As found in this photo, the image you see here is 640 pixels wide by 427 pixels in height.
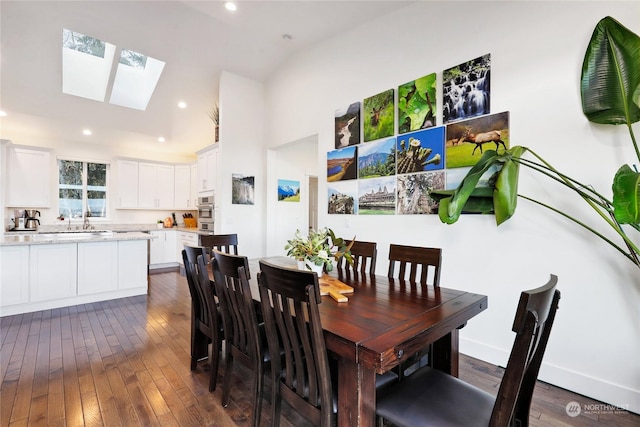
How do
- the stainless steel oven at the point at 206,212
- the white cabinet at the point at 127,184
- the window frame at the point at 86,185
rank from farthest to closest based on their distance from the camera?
the white cabinet at the point at 127,184
the window frame at the point at 86,185
the stainless steel oven at the point at 206,212

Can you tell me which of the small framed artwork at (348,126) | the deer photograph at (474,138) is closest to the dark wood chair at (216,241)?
the small framed artwork at (348,126)

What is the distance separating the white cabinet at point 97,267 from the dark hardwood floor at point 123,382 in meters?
0.65

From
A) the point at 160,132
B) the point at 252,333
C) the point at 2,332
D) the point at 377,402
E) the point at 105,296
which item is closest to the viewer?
the point at 377,402

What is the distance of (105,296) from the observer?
13.8 feet

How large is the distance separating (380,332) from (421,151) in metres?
2.27

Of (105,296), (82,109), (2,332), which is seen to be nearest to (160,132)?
(82,109)

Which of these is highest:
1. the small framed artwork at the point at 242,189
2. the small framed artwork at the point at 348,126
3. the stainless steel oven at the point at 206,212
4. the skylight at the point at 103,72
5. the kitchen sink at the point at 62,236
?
the skylight at the point at 103,72

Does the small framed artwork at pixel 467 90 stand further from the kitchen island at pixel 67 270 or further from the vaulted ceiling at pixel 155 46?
the kitchen island at pixel 67 270

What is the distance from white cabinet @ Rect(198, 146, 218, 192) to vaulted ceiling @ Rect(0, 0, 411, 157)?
104 centimetres

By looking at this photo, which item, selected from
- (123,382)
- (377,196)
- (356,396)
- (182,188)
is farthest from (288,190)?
(356,396)

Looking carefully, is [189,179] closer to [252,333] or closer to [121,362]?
[121,362]

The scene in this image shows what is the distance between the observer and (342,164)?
3844mm

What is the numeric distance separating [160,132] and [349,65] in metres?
4.57

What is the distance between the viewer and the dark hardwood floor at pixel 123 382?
1817 mm
